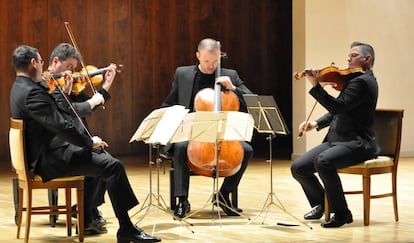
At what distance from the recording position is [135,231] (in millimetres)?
4730

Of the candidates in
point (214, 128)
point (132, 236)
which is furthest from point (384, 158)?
point (132, 236)

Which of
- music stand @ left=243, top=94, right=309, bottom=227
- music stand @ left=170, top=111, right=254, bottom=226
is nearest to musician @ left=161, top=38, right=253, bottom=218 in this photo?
music stand @ left=243, top=94, right=309, bottom=227

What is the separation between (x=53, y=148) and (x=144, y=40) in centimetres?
528

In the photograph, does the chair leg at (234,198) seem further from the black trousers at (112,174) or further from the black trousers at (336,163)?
the black trousers at (112,174)

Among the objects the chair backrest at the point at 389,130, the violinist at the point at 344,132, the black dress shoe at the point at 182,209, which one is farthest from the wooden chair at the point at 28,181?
the chair backrest at the point at 389,130

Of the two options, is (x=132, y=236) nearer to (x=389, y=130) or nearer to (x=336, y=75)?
(x=336, y=75)

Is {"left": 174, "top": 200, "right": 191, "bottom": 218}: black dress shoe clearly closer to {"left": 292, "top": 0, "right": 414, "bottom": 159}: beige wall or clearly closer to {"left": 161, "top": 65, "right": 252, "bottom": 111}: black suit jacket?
{"left": 161, "top": 65, "right": 252, "bottom": 111}: black suit jacket

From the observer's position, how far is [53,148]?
4.75 metres

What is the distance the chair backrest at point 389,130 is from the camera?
217 inches

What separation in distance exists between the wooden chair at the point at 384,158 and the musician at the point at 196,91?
2.40 ft

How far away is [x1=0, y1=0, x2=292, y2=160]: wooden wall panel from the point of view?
9.26m

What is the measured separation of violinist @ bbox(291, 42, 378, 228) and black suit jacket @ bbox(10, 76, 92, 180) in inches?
60.0

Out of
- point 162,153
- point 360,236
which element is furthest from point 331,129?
point 162,153

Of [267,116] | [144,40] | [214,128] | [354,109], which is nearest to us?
[214,128]
